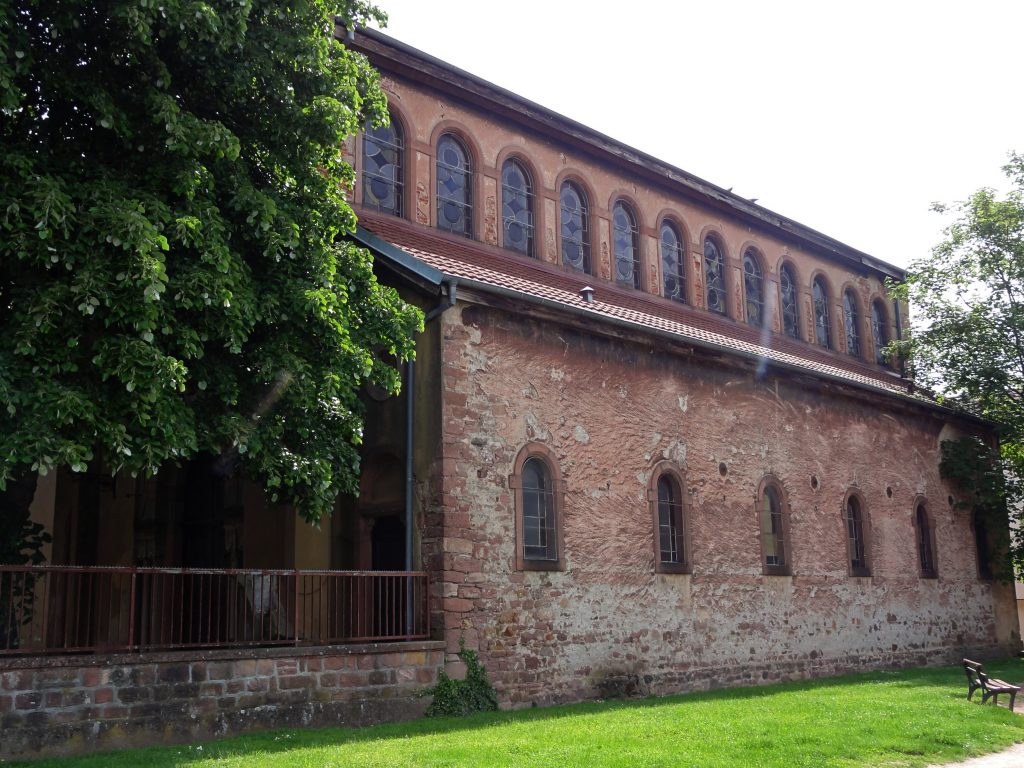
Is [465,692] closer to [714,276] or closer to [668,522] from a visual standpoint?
[668,522]

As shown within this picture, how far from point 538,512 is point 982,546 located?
46.0 feet

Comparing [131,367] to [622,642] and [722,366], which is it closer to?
[622,642]

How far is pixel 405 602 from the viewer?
1234cm

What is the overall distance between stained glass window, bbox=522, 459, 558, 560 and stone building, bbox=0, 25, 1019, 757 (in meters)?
0.04

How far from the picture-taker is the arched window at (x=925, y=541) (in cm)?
2123

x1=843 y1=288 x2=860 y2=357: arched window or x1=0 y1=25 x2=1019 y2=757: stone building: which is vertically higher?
x1=843 y1=288 x2=860 y2=357: arched window

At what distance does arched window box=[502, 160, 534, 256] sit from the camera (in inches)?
696

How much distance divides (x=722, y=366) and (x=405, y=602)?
7.16 m

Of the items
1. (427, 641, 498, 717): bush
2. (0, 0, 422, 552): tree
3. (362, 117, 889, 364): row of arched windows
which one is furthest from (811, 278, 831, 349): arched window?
(0, 0, 422, 552): tree

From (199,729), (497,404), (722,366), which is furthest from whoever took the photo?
(722,366)

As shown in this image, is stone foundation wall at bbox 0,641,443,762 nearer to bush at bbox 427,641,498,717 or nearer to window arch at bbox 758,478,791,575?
bush at bbox 427,641,498,717

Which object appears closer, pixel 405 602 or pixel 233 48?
pixel 233 48

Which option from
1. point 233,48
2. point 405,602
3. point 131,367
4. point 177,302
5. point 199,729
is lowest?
point 199,729

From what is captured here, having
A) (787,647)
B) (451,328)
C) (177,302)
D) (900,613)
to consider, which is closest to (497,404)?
(451,328)
